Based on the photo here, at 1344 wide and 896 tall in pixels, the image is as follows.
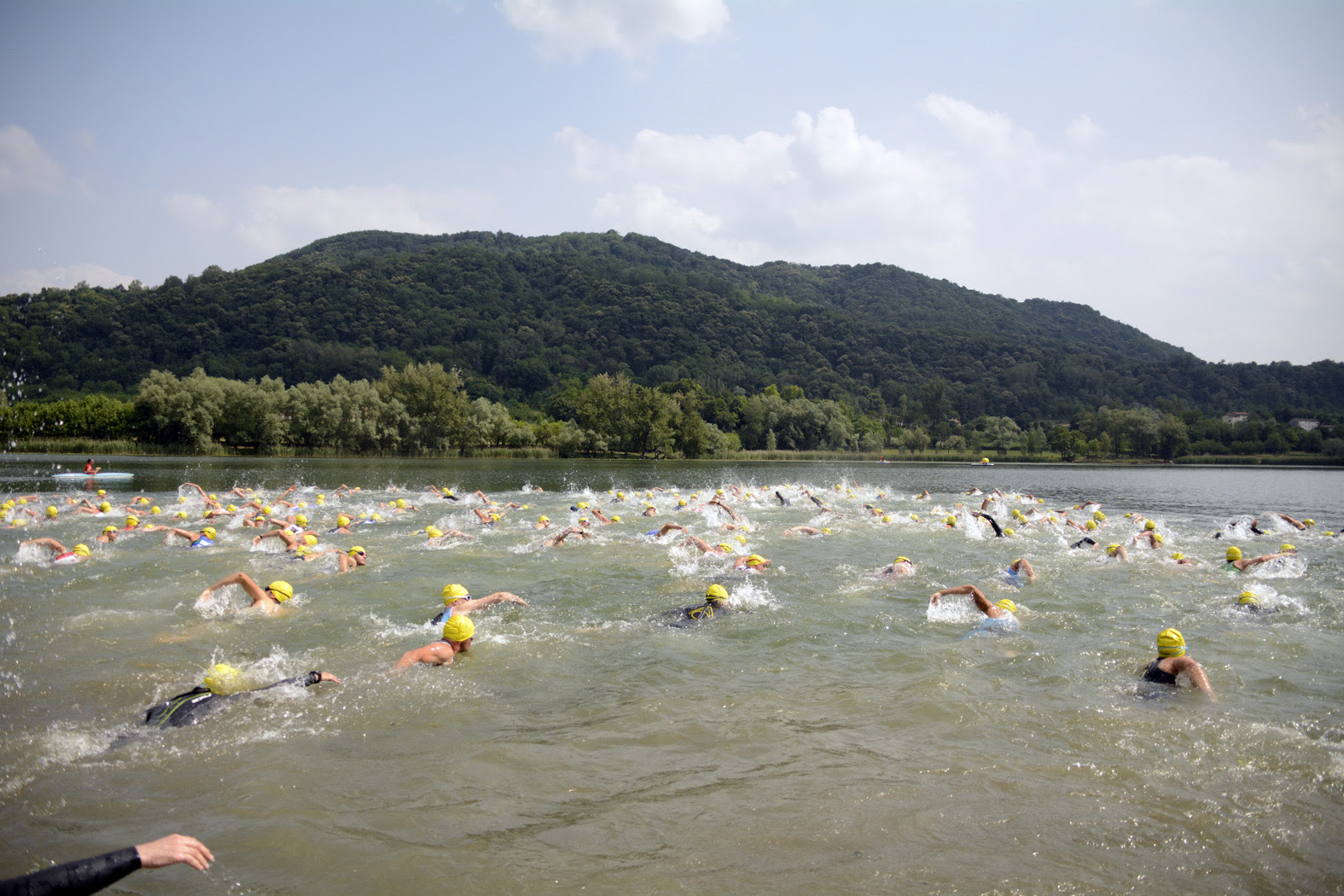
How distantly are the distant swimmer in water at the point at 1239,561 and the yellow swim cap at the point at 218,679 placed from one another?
1803 cm

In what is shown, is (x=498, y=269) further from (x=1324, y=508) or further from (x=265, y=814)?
(x=265, y=814)

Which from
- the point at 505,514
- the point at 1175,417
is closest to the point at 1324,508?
the point at 505,514

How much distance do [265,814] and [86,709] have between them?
356 centimetres

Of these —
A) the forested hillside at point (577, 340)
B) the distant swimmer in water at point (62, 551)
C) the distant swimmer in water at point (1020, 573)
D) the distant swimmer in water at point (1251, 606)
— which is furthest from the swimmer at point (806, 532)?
the forested hillside at point (577, 340)

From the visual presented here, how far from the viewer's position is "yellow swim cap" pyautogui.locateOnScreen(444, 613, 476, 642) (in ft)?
28.7

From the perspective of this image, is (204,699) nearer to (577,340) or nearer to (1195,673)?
(1195,673)

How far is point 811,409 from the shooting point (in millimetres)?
91250

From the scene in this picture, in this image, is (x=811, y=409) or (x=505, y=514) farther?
(x=811, y=409)

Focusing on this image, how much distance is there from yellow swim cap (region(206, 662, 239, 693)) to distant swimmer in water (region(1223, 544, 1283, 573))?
18.0 m

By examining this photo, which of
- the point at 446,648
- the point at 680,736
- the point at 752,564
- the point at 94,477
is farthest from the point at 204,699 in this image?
the point at 94,477

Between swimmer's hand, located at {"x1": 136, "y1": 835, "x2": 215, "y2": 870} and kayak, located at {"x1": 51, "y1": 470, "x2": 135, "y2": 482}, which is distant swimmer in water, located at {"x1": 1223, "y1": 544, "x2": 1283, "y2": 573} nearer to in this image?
swimmer's hand, located at {"x1": 136, "y1": 835, "x2": 215, "y2": 870}

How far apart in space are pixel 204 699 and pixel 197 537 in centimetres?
1154

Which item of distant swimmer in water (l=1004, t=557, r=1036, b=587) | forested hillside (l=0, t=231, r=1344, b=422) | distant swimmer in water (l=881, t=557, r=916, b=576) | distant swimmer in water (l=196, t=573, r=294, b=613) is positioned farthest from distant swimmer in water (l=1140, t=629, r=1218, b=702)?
forested hillside (l=0, t=231, r=1344, b=422)

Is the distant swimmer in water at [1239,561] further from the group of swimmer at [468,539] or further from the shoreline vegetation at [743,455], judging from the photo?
the shoreline vegetation at [743,455]
